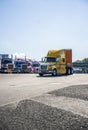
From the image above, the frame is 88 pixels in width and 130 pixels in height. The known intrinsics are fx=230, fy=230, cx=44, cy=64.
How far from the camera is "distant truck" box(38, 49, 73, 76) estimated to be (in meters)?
31.0

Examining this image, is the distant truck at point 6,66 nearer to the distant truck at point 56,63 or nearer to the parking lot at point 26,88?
the distant truck at point 56,63

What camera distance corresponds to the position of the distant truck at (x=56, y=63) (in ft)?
102

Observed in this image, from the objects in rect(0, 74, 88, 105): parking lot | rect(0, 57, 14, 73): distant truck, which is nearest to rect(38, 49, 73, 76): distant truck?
rect(0, 74, 88, 105): parking lot

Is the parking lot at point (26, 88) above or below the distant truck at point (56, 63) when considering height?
below

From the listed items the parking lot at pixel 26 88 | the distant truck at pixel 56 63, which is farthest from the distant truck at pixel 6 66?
the parking lot at pixel 26 88

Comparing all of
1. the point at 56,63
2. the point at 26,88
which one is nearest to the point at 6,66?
the point at 56,63

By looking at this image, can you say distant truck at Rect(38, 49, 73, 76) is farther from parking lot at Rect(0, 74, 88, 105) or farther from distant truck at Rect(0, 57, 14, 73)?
distant truck at Rect(0, 57, 14, 73)

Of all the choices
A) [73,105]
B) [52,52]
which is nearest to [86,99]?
[73,105]

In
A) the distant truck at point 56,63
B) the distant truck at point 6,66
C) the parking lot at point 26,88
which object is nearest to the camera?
the parking lot at point 26,88

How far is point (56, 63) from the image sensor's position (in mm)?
31531

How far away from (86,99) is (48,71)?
20990 mm

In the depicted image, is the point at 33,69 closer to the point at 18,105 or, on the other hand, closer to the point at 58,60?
the point at 58,60

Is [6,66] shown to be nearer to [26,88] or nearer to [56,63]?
[56,63]

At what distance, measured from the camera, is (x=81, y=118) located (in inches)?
259
